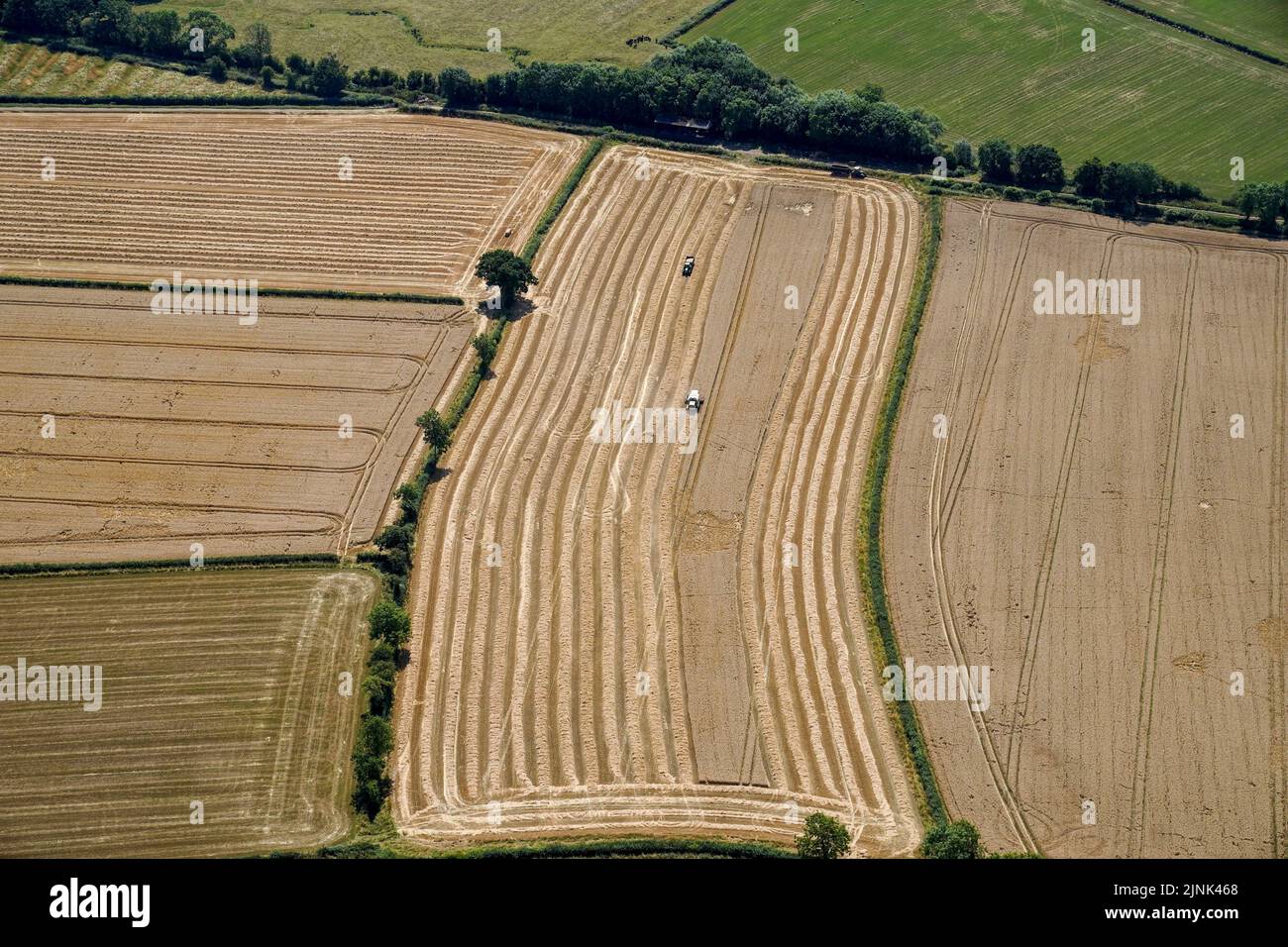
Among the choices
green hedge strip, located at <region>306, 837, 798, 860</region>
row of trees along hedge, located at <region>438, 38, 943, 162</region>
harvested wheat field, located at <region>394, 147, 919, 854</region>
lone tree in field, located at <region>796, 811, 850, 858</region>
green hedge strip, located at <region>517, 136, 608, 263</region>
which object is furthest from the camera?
row of trees along hedge, located at <region>438, 38, 943, 162</region>

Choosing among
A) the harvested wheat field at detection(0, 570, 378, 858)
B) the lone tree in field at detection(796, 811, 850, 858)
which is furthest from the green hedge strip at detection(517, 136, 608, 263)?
the lone tree in field at detection(796, 811, 850, 858)

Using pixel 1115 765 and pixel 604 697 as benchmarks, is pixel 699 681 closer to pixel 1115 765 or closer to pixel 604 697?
pixel 604 697

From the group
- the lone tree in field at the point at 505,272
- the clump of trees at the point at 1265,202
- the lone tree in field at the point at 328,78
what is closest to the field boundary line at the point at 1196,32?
the clump of trees at the point at 1265,202

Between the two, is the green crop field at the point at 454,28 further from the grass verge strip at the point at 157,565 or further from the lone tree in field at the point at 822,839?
the lone tree in field at the point at 822,839

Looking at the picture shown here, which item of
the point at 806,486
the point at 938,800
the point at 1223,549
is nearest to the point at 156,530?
the point at 806,486

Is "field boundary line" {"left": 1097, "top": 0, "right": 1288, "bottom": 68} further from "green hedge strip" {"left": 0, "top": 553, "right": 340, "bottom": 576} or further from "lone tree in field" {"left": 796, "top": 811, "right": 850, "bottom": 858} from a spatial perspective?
"green hedge strip" {"left": 0, "top": 553, "right": 340, "bottom": 576}

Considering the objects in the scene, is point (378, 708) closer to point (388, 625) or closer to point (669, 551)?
point (388, 625)

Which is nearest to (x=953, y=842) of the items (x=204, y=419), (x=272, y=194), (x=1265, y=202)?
(x=204, y=419)
